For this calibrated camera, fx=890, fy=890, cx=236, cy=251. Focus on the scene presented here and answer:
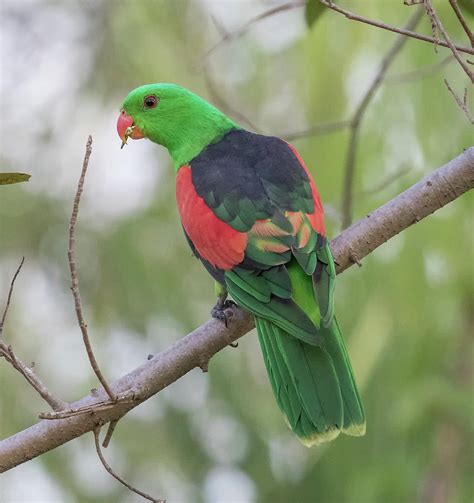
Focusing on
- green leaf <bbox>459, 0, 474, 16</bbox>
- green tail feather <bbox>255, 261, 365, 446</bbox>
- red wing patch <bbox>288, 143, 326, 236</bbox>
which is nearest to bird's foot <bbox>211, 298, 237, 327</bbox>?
green tail feather <bbox>255, 261, 365, 446</bbox>

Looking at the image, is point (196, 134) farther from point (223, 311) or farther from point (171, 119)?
point (223, 311)

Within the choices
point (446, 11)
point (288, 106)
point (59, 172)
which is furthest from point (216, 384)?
point (446, 11)

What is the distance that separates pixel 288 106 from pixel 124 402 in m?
3.57

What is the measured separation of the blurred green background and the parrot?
2.93 feet

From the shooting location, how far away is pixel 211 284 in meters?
5.02

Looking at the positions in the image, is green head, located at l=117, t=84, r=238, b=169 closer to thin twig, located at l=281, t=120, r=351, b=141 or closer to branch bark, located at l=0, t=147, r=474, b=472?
thin twig, located at l=281, t=120, r=351, b=141

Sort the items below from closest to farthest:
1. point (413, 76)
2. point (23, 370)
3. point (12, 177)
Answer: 1. point (23, 370)
2. point (12, 177)
3. point (413, 76)

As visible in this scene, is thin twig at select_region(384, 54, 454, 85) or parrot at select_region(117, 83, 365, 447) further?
thin twig at select_region(384, 54, 454, 85)

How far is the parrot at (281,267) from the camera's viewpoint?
281cm

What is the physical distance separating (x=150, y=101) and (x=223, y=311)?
4.20 feet

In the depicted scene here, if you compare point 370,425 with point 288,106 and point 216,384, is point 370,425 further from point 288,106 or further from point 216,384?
point 288,106

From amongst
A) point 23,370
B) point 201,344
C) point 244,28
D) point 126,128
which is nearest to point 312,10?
point 244,28

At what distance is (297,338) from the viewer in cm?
283

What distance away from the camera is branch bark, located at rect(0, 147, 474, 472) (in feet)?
8.36
